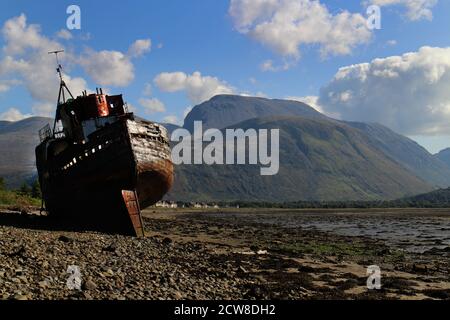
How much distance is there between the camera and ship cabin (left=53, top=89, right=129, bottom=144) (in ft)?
112

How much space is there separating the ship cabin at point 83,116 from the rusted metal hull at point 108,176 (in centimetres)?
325

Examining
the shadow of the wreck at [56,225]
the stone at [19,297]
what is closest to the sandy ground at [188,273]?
the stone at [19,297]

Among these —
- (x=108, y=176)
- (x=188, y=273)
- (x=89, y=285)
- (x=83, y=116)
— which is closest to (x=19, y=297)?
(x=89, y=285)

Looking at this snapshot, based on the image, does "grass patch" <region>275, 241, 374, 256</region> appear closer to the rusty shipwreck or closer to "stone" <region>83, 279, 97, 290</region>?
the rusty shipwreck

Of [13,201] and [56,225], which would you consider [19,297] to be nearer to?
[56,225]

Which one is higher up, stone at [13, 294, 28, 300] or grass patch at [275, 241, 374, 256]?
stone at [13, 294, 28, 300]

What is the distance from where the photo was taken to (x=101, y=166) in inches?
1112

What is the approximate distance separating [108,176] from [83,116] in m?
8.47

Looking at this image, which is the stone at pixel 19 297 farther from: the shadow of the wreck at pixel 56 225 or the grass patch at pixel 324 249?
the grass patch at pixel 324 249

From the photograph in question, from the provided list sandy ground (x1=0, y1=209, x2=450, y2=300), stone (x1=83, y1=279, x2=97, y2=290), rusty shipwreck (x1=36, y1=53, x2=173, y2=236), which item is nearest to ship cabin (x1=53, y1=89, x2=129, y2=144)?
rusty shipwreck (x1=36, y1=53, x2=173, y2=236)
